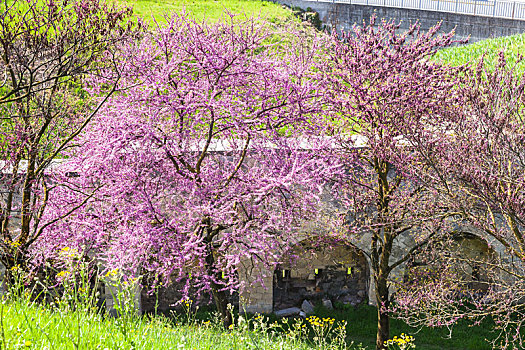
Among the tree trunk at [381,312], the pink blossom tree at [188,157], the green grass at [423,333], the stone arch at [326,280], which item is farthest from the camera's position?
the stone arch at [326,280]

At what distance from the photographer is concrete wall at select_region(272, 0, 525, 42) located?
2745cm

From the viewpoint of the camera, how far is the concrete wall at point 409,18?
27.5m

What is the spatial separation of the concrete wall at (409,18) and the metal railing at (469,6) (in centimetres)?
39

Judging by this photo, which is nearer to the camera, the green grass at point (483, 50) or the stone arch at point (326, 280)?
the stone arch at point (326, 280)

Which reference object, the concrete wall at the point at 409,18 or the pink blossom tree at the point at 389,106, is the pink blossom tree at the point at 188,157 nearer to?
the pink blossom tree at the point at 389,106

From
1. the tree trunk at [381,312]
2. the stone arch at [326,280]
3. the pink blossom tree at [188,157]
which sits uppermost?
the pink blossom tree at [188,157]

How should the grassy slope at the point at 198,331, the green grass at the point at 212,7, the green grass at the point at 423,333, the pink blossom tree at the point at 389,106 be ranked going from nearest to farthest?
the grassy slope at the point at 198,331 < the pink blossom tree at the point at 389,106 < the green grass at the point at 423,333 < the green grass at the point at 212,7

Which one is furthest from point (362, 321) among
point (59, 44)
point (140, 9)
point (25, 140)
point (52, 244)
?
point (140, 9)

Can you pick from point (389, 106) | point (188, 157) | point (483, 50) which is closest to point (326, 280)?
point (389, 106)

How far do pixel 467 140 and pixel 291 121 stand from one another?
2.58 m

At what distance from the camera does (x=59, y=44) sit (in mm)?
7133

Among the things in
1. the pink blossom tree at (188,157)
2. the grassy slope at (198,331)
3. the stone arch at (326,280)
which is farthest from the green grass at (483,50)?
the pink blossom tree at (188,157)

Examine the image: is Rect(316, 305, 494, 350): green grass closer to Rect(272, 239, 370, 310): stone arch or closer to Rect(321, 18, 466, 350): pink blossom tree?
Rect(272, 239, 370, 310): stone arch

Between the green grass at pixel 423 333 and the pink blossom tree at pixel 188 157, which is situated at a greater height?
the pink blossom tree at pixel 188 157
